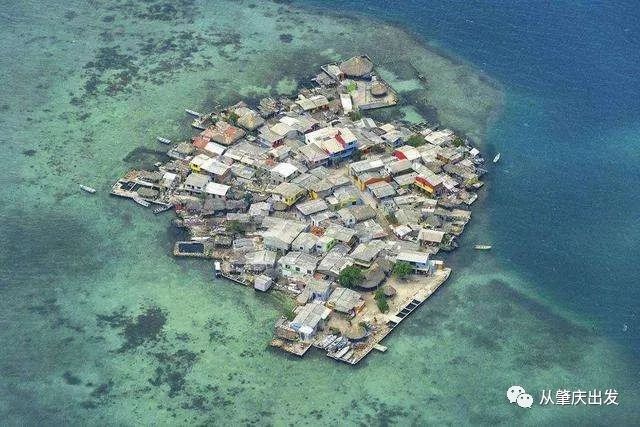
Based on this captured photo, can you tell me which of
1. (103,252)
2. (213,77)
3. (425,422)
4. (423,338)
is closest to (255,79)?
(213,77)

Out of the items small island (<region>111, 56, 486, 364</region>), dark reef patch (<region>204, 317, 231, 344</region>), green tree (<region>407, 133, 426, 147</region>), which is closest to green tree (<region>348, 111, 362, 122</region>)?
small island (<region>111, 56, 486, 364</region>)

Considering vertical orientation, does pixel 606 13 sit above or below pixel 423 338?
above

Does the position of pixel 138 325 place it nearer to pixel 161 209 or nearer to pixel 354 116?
pixel 161 209

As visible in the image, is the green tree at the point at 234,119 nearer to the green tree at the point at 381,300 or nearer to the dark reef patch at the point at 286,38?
the dark reef patch at the point at 286,38

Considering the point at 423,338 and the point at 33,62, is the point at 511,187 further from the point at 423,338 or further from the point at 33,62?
the point at 33,62

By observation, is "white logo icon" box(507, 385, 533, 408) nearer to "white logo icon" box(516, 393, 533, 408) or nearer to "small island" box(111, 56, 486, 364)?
"white logo icon" box(516, 393, 533, 408)

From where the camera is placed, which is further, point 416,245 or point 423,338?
point 416,245

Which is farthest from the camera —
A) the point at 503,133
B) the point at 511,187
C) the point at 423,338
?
the point at 503,133
